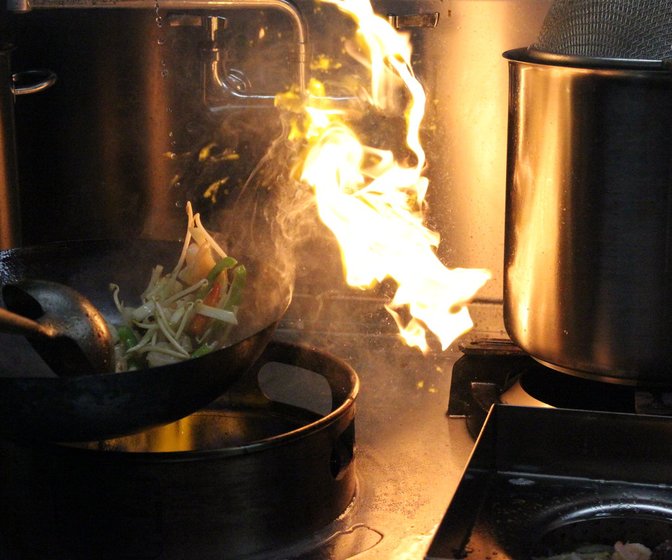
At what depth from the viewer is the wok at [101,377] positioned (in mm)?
1090

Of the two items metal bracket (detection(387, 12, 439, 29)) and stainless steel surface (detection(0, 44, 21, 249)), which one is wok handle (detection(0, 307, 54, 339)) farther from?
metal bracket (detection(387, 12, 439, 29))

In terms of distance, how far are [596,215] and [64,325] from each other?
70cm

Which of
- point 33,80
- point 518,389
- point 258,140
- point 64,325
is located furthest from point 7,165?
point 518,389

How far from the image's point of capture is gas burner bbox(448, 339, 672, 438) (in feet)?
4.87

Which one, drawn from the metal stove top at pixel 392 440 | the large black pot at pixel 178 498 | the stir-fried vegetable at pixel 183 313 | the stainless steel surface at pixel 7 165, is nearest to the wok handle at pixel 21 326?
the large black pot at pixel 178 498

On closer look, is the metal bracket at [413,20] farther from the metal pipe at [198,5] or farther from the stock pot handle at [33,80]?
the stock pot handle at [33,80]

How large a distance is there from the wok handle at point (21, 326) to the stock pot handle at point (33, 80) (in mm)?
722

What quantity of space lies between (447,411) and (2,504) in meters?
0.72

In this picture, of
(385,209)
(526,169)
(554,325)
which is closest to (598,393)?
(554,325)

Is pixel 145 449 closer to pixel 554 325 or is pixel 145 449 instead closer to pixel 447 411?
pixel 447 411

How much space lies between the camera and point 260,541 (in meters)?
1.21

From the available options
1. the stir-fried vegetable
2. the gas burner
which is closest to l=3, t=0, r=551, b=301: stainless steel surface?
the gas burner

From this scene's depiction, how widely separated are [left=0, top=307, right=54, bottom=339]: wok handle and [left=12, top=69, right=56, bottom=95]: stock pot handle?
0.72 meters

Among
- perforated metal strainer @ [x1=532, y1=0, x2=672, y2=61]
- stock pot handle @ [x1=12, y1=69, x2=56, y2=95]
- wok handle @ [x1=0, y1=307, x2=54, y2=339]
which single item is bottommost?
wok handle @ [x1=0, y1=307, x2=54, y2=339]
